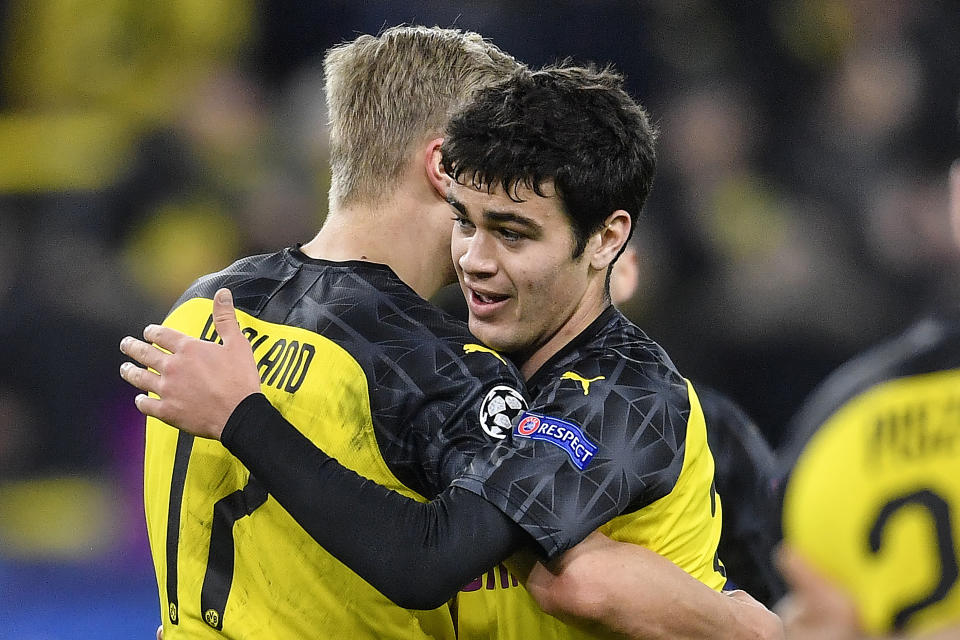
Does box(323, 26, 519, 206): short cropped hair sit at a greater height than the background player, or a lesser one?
greater

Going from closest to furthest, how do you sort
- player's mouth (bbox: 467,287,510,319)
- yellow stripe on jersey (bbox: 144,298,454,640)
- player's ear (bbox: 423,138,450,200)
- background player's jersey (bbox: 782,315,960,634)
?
1. background player's jersey (bbox: 782,315,960,634)
2. yellow stripe on jersey (bbox: 144,298,454,640)
3. player's mouth (bbox: 467,287,510,319)
4. player's ear (bbox: 423,138,450,200)

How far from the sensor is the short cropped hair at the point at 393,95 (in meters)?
2.44

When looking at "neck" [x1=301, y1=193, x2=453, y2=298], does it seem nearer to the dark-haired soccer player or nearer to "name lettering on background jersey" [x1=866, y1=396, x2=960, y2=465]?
the dark-haired soccer player

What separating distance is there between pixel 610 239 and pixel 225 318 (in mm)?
761

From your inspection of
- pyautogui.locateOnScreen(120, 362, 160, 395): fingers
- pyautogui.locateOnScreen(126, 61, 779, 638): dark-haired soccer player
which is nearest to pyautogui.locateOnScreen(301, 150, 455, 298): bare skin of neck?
pyautogui.locateOnScreen(126, 61, 779, 638): dark-haired soccer player

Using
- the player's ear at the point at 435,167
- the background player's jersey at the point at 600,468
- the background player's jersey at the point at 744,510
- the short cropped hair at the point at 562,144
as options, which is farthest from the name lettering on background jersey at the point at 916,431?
the background player's jersey at the point at 744,510

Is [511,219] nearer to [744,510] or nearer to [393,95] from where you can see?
[393,95]

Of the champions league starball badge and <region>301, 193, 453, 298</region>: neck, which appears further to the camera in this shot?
<region>301, 193, 453, 298</region>: neck

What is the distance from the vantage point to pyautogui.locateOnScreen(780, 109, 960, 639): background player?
1.35 meters

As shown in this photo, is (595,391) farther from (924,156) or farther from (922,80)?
(922,80)

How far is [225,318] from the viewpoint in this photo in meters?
2.09

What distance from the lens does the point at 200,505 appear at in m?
2.26

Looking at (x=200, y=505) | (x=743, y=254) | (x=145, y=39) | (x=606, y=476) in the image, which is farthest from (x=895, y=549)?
(x=145, y=39)

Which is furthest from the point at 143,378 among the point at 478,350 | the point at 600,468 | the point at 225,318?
the point at 600,468
